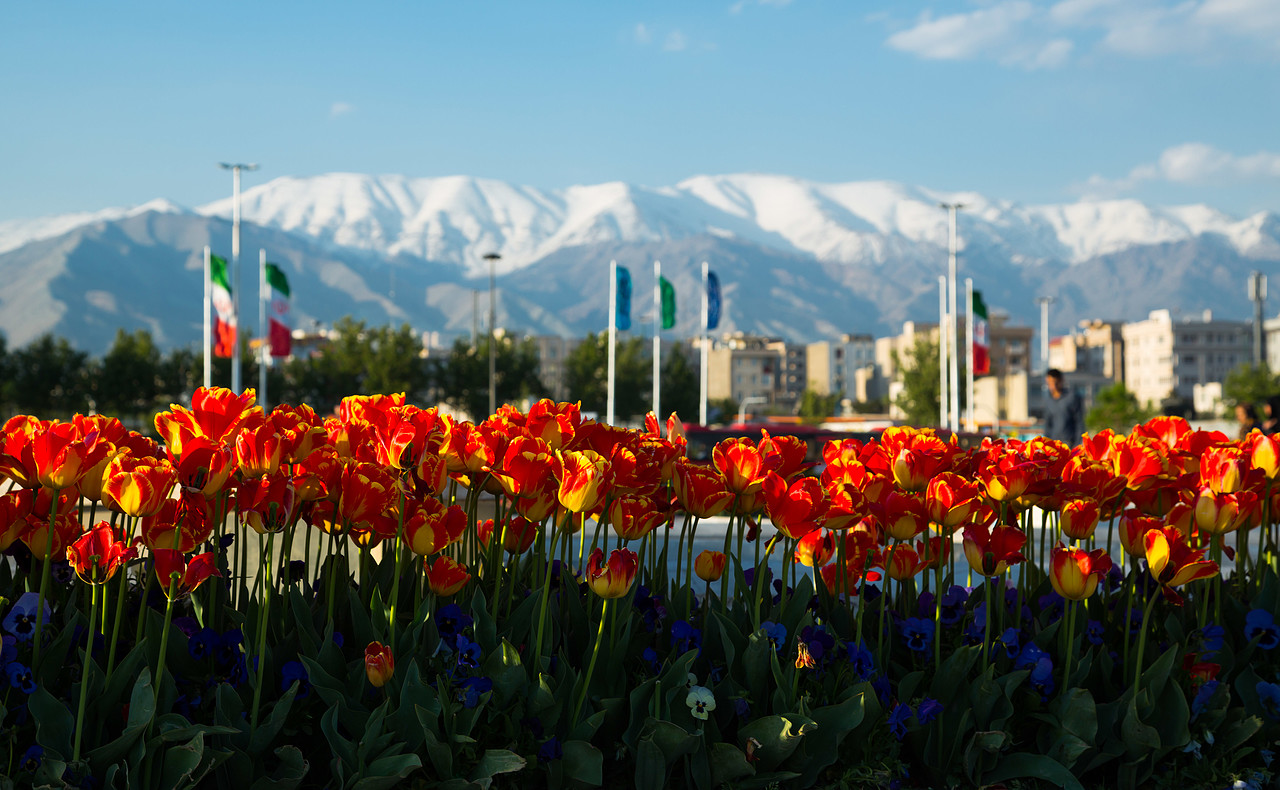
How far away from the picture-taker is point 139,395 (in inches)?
2167

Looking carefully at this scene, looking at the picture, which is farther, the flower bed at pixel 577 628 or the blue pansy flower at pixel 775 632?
the blue pansy flower at pixel 775 632

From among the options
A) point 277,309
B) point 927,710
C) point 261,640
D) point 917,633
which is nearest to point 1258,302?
point 277,309

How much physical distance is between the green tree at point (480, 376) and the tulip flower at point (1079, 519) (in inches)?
2311

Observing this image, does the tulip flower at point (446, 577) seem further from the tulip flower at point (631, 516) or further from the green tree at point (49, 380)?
the green tree at point (49, 380)

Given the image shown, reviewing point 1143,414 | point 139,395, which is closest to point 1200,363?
point 1143,414

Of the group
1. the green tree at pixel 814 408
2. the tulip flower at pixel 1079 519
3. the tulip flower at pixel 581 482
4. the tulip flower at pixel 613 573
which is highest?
the tulip flower at pixel 581 482

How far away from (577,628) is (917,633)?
0.96 meters

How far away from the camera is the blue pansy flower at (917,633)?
316cm

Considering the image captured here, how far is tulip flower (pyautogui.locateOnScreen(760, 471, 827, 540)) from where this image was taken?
288 centimetres

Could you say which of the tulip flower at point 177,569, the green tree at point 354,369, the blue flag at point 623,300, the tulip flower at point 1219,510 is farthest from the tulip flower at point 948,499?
the green tree at point 354,369

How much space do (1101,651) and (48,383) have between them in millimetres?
57735

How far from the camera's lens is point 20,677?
8.75 ft

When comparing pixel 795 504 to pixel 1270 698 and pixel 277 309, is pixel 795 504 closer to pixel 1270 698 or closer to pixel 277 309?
pixel 1270 698

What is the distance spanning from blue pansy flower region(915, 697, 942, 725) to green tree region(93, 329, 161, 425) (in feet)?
185
